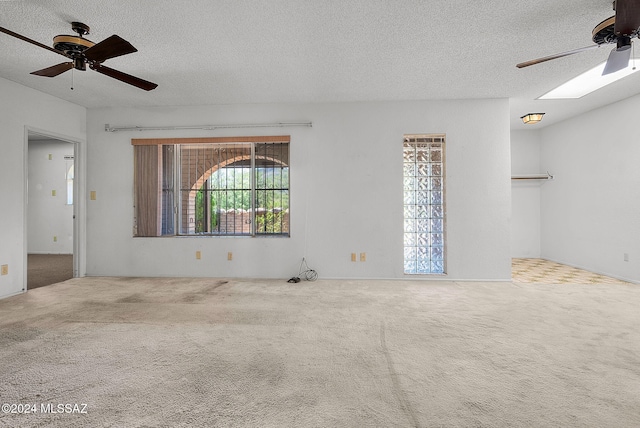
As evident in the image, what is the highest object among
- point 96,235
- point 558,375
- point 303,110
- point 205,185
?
point 303,110

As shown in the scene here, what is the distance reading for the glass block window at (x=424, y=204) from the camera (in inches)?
183

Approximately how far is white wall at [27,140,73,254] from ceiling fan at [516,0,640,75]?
9.47 meters

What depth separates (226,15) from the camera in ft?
8.36

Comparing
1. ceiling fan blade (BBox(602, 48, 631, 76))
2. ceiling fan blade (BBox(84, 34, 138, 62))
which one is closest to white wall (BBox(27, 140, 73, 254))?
ceiling fan blade (BBox(84, 34, 138, 62))

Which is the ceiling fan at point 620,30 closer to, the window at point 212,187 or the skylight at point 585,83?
the skylight at point 585,83

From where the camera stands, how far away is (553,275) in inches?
190

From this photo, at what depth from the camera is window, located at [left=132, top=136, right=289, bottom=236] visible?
485 cm

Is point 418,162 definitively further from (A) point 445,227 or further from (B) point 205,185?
(B) point 205,185

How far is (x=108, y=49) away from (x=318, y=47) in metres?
1.81

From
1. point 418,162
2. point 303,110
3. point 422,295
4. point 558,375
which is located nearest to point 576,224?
point 418,162

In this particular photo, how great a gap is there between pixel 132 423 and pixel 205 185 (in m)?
4.00

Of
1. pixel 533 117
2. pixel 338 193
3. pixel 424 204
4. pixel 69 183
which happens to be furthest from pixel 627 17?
pixel 69 183

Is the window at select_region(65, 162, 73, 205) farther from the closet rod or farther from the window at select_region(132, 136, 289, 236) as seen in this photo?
the closet rod

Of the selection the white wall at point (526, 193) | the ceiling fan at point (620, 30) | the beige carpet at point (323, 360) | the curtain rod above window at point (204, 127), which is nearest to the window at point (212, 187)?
the curtain rod above window at point (204, 127)
